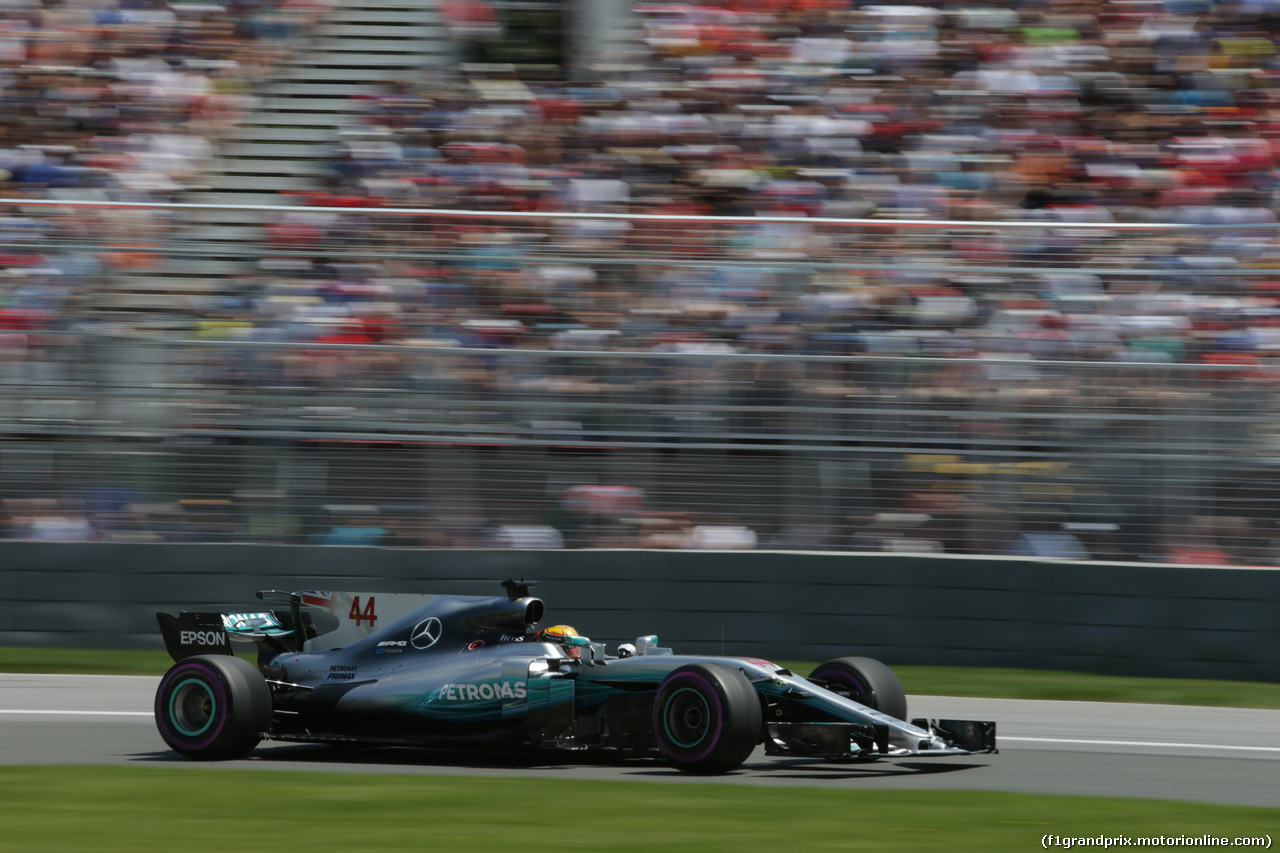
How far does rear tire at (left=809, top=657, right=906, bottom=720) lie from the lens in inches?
299

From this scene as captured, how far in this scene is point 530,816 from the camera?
6168 millimetres

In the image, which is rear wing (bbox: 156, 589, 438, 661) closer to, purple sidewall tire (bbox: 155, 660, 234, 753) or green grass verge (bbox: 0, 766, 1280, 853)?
purple sidewall tire (bbox: 155, 660, 234, 753)

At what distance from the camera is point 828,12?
550 inches

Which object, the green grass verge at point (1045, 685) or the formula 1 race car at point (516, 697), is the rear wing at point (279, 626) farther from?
the green grass verge at point (1045, 685)

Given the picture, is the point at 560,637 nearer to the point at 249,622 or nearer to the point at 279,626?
the point at 279,626

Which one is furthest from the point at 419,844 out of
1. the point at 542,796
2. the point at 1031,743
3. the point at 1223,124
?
the point at 1223,124

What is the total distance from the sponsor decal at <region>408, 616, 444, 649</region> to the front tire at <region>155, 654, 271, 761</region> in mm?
695

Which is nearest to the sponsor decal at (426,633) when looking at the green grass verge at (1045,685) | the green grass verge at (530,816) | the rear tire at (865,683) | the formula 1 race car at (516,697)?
the formula 1 race car at (516,697)

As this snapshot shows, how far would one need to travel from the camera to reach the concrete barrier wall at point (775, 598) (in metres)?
10.5

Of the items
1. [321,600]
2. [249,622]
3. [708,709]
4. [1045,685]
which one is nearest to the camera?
[708,709]

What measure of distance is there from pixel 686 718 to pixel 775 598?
13.7ft

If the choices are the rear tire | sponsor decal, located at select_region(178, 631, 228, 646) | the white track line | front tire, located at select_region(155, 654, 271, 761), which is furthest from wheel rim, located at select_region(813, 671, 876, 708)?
sponsor decal, located at select_region(178, 631, 228, 646)

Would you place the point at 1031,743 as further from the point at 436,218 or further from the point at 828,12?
the point at 828,12

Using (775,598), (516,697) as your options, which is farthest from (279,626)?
(775,598)
